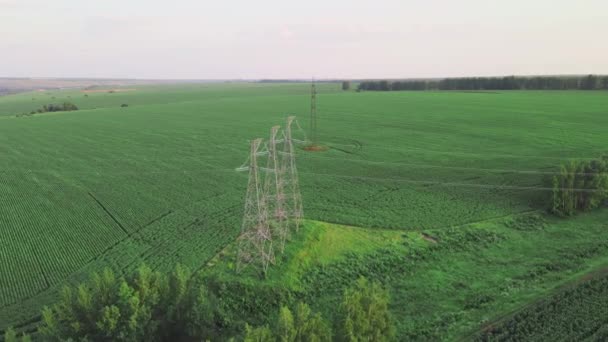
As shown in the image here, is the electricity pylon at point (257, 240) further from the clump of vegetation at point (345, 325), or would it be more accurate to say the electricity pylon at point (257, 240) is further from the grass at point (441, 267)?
the clump of vegetation at point (345, 325)

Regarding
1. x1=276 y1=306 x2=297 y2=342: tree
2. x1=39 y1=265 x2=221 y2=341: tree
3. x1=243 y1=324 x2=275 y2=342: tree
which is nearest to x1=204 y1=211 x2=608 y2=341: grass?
x1=39 y1=265 x2=221 y2=341: tree

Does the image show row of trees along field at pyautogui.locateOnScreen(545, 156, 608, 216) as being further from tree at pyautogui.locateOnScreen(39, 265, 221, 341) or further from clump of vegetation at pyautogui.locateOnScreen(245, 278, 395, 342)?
tree at pyautogui.locateOnScreen(39, 265, 221, 341)

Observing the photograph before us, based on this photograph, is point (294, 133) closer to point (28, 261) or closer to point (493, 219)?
point (493, 219)

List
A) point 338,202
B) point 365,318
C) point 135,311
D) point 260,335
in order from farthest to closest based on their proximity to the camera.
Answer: point 338,202, point 135,311, point 365,318, point 260,335

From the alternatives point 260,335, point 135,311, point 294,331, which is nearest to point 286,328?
point 294,331

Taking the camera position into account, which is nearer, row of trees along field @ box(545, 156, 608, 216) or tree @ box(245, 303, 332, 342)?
tree @ box(245, 303, 332, 342)

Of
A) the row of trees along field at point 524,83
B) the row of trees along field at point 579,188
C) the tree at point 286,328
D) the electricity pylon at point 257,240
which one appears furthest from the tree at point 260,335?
the row of trees along field at point 524,83

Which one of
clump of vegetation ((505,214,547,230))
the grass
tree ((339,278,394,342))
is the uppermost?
tree ((339,278,394,342))

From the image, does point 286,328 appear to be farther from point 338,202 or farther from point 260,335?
point 338,202

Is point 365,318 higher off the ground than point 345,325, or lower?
lower
